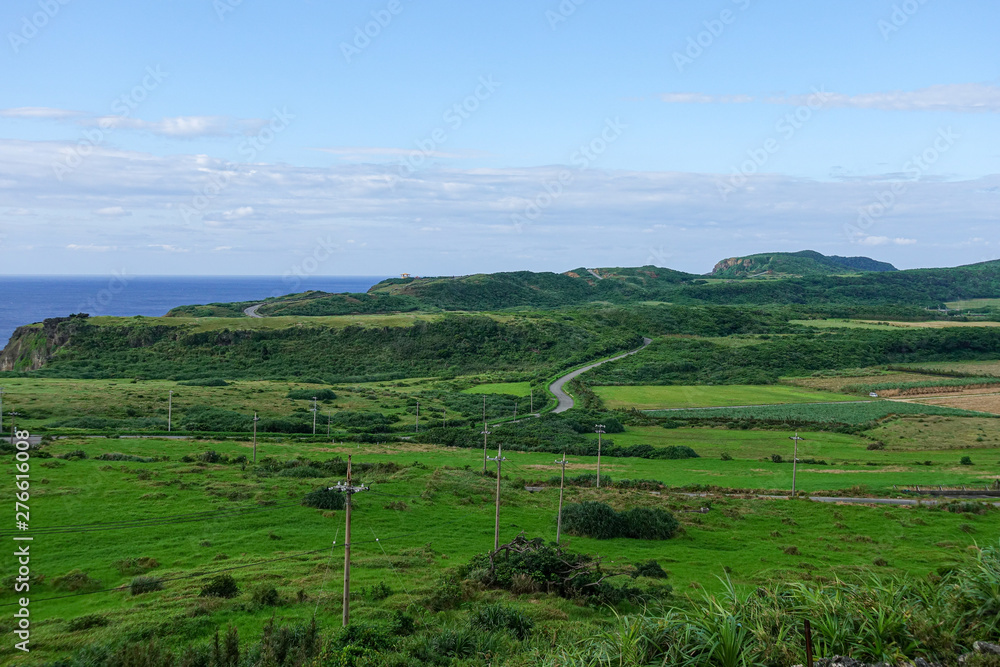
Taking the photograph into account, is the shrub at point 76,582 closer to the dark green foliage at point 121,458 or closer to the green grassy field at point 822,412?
the dark green foliage at point 121,458

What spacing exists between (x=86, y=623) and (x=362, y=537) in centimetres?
1364

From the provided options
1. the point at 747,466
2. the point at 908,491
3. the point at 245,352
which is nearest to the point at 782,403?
the point at 747,466

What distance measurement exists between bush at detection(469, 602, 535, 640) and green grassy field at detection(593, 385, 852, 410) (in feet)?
212

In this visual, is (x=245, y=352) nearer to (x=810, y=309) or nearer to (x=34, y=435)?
(x=34, y=435)

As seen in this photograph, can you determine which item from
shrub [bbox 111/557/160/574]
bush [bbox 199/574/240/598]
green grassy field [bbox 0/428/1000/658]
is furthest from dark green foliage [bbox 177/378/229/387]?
bush [bbox 199/574/240/598]

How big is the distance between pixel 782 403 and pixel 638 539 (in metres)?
59.3

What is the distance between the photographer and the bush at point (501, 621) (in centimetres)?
1916

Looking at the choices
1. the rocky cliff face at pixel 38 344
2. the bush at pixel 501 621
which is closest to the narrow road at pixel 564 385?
the bush at pixel 501 621

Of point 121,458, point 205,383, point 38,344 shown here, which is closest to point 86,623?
point 121,458

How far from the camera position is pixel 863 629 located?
1151cm

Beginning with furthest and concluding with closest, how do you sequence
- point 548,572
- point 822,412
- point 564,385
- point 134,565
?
point 564,385, point 822,412, point 548,572, point 134,565

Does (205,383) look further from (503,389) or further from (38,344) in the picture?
(38,344)

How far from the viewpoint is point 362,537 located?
32031mm

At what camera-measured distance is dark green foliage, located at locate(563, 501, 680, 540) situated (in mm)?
34969
